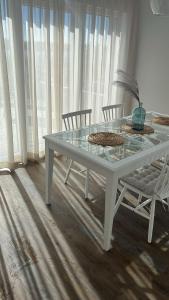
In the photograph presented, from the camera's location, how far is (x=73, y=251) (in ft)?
6.50

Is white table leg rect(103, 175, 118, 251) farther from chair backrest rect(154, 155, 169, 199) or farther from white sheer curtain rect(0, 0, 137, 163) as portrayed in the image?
white sheer curtain rect(0, 0, 137, 163)

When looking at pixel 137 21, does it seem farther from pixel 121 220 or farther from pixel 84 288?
pixel 84 288

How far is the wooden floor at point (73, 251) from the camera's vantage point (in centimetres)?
168

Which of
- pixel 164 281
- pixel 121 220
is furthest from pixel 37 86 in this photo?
pixel 164 281

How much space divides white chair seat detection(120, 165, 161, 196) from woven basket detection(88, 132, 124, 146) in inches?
12.8

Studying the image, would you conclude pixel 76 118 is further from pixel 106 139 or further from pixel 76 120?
pixel 106 139

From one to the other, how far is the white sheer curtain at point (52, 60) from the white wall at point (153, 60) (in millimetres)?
184

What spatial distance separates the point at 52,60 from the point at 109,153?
5.85 feet

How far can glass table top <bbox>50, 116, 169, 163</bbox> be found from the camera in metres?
1.97

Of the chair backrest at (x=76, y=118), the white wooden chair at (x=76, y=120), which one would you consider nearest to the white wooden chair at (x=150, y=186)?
the white wooden chair at (x=76, y=120)

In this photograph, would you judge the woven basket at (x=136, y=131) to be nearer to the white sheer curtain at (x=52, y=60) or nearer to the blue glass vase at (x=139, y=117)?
the blue glass vase at (x=139, y=117)

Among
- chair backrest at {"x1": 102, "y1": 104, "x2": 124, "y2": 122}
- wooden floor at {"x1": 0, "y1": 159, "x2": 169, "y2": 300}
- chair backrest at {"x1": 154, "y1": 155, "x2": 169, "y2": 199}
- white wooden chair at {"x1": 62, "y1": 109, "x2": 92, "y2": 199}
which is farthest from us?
chair backrest at {"x1": 102, "y1": 104, "x2": 124, "y2": 122}

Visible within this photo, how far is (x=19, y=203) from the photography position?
254 centimetres

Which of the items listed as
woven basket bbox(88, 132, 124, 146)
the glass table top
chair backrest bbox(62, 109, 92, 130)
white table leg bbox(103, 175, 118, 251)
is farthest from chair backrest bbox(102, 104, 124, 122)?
white table leg bbox(103, 175, 118, 251)
